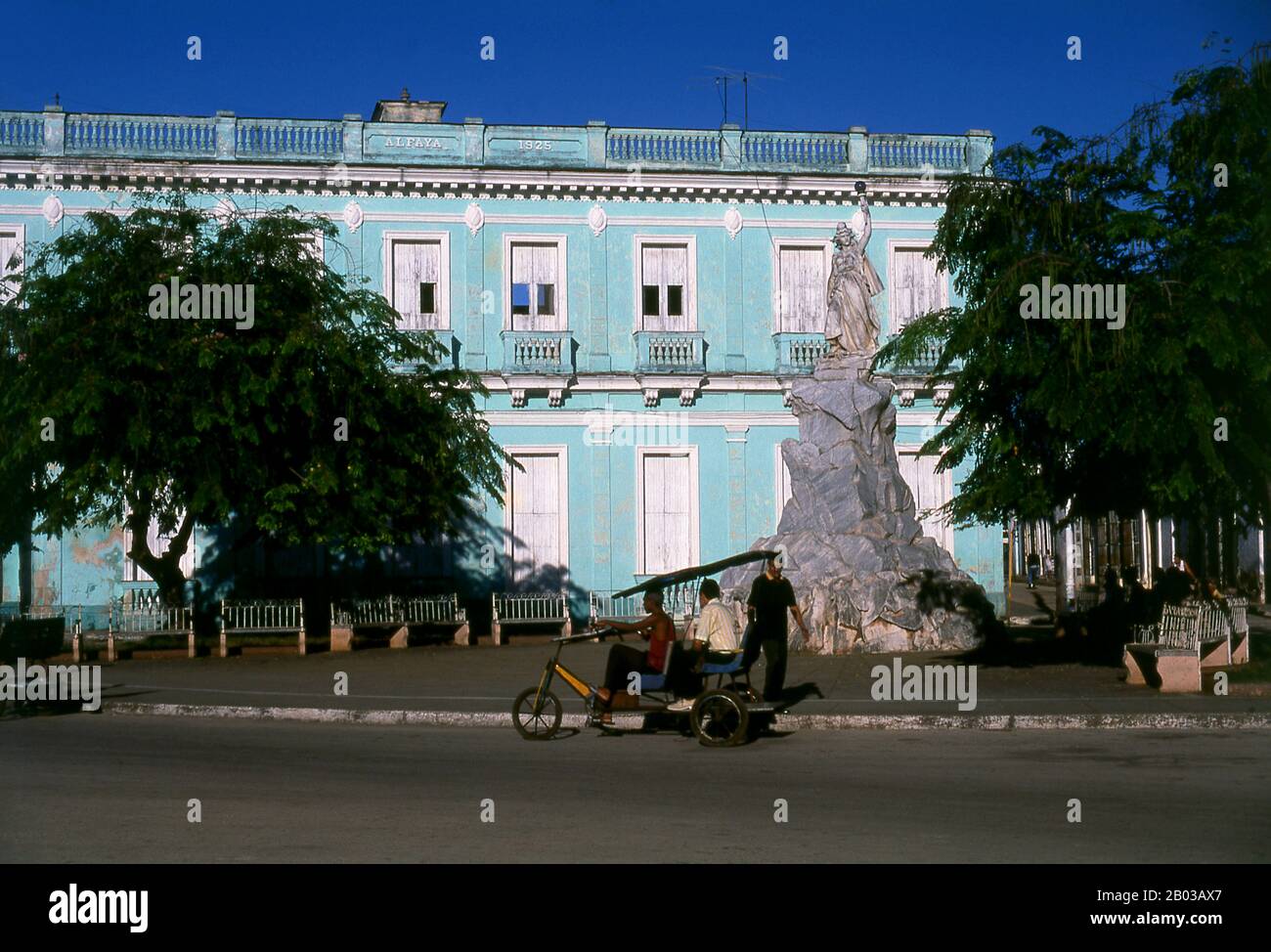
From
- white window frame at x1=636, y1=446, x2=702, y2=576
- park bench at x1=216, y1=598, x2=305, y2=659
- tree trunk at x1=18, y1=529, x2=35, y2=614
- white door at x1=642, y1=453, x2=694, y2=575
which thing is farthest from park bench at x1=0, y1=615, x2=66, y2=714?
white door at x1=642, y1=453, x2=694, y2=575

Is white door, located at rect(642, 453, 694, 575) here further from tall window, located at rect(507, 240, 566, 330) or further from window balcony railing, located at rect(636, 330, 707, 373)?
tall window, located at rect(507, 240, 566, 330)

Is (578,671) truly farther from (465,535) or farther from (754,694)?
(465,535)

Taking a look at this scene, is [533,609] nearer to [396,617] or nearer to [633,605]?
[633,605]

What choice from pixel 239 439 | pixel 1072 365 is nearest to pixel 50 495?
pixel 239 439

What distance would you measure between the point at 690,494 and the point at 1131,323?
53.1 ft

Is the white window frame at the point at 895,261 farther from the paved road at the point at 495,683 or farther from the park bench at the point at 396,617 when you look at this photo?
the paved road at the point at 495,683

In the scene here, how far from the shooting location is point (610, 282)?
30.6 metres

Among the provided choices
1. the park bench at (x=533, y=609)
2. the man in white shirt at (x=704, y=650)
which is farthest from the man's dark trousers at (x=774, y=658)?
the park bench at (x=533, y=609)

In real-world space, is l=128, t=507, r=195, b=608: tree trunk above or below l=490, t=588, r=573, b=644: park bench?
above

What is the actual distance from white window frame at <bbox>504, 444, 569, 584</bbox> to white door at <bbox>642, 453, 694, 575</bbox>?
1673 millimetres

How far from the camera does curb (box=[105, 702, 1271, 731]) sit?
13.6m

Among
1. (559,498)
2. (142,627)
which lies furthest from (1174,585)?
(142,627)

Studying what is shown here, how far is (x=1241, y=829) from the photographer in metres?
8.41

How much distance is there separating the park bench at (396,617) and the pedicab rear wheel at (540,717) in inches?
437
